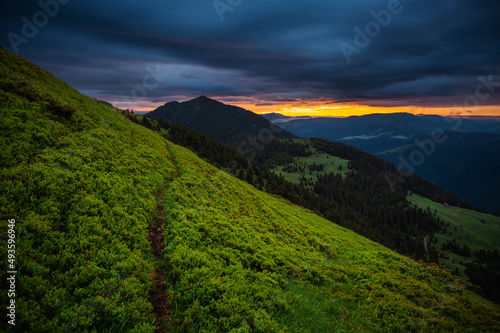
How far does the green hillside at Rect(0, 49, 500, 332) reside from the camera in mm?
6066


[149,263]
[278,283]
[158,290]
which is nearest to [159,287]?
[158,290]

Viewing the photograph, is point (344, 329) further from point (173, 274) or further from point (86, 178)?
point (86, 178)

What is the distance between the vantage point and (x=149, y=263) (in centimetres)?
830

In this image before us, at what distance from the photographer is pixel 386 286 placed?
1270cm

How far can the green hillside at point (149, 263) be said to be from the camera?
6.07m

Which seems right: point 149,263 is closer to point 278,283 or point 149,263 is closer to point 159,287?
point 159,287

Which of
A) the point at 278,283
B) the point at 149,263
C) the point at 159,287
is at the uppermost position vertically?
the point at 149,263

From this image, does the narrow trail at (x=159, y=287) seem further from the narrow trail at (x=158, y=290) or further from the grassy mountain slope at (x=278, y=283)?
the grassy mountain slope at (x=278, y=283)

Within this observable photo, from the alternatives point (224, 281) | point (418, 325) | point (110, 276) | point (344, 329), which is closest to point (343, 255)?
point (418, 325)

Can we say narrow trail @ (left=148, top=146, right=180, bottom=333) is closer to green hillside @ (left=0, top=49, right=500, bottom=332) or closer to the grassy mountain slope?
green hillside @ (left=0, top=49, right=500, bottom=332)

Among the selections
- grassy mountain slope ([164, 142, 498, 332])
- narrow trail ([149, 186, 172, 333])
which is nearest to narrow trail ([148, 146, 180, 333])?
narrow trail ([149, 186, 172, 333])

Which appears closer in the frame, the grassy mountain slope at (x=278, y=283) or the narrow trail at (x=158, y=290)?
the narrow trail at (x=158, y=290)

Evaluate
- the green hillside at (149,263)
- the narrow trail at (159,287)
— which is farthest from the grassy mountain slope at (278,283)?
the narrow trail at (159,287)

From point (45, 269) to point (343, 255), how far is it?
18851mm
